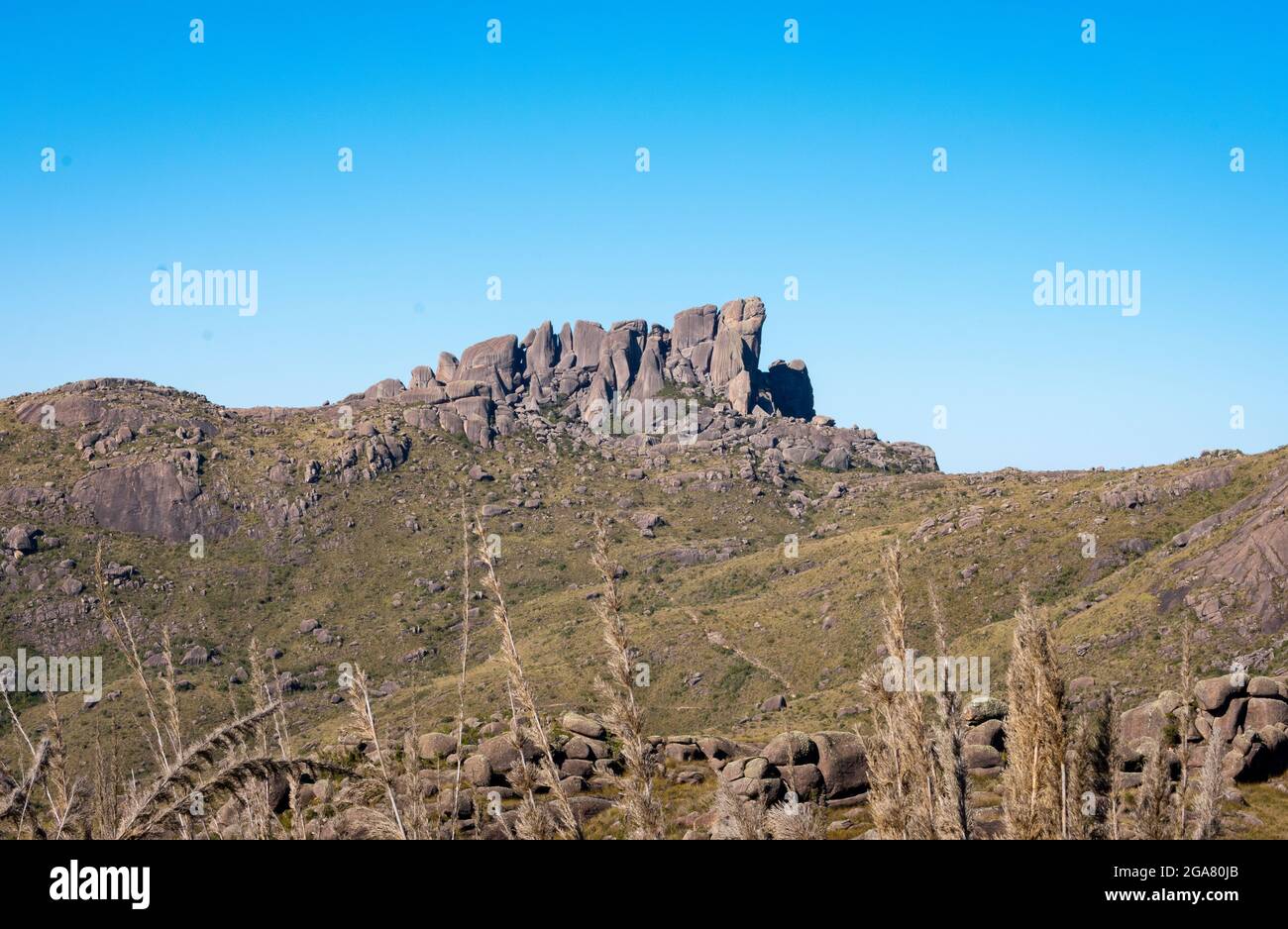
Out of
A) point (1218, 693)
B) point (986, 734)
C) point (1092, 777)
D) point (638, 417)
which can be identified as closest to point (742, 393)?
point (638, 417)

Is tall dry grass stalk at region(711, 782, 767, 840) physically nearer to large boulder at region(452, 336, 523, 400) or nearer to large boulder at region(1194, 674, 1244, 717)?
large boulder at region(1194, 674, 1244, 717)

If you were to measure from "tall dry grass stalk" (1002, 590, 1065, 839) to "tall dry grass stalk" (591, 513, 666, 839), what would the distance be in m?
3.77

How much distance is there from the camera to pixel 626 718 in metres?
8.84

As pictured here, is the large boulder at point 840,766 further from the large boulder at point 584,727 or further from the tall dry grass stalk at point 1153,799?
the tall dry grass stalk at point 1153,799

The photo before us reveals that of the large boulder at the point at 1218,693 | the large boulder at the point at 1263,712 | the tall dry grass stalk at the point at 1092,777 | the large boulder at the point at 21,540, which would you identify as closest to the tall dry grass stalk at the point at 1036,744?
the tall dry grass stalk at the point at 1092,777

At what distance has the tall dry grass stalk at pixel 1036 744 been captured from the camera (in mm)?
9656

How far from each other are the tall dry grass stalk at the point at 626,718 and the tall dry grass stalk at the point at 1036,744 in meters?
3.77

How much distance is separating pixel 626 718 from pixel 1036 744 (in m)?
4.28

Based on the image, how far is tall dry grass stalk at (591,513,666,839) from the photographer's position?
8625mm

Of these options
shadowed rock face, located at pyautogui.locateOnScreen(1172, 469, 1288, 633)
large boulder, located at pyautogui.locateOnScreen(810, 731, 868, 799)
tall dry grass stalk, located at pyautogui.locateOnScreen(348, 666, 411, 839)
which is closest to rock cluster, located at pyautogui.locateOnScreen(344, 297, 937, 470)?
shadowed rock face, located at pyautogui.locateOnScreen(1172, 469, 1288, 633)
